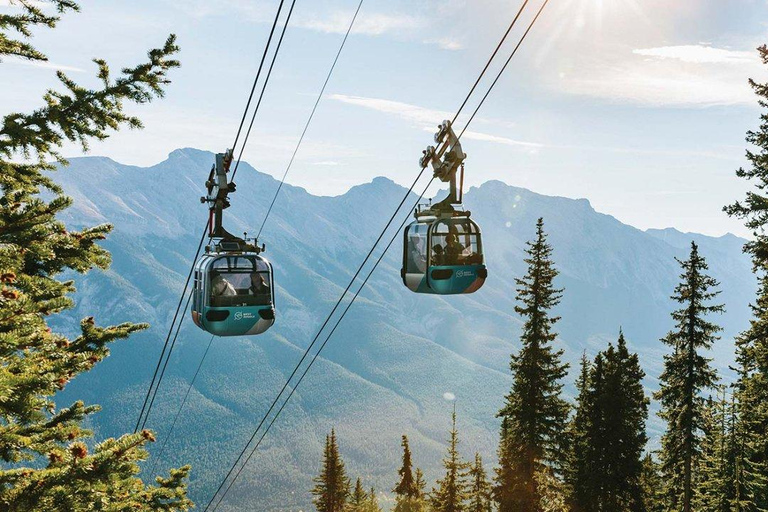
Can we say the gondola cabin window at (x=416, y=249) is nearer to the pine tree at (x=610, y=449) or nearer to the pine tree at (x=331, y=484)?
the pine tree at (x=610, y=449)

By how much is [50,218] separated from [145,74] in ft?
10.1

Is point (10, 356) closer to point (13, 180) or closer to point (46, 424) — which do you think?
point (46, 424)

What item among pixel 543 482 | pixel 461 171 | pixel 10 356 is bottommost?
pixel 543 482

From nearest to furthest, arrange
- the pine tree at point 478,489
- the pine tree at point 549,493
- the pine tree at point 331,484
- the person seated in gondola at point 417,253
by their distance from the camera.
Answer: the person seated in gondola at point 417,253 → the pine tree at point 549,493 → the pine tree at point 478,489 → the pine tree at point 331,484

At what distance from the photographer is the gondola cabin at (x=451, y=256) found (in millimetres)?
16172

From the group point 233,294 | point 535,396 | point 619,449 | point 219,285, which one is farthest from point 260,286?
point 619,449

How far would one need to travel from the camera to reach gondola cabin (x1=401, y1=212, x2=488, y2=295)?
16.2 metres

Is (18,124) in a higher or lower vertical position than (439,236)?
lower

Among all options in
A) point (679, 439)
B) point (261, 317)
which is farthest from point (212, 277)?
point (679, 439)

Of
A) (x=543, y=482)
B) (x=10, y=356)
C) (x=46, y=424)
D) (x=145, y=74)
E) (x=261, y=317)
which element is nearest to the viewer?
(x=10, y=356)

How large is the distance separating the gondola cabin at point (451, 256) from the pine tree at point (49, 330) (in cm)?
862

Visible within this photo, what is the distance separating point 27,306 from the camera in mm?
6066

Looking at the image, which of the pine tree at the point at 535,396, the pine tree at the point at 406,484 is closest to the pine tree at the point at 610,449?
the pine tree at the point at 535,396

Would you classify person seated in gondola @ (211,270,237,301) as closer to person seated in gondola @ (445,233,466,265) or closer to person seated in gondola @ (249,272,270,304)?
person seated in gondola @ (249,272,270,304)
